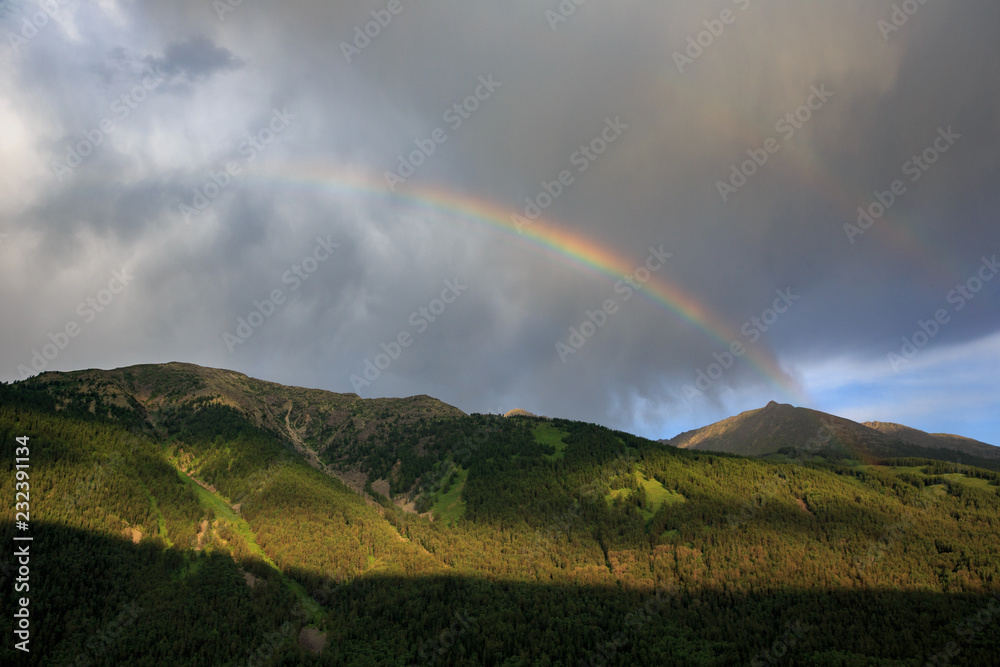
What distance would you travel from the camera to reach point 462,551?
111938 mm

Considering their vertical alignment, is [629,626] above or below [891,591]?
below

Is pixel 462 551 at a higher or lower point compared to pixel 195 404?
lower

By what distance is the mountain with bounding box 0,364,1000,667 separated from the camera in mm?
66062

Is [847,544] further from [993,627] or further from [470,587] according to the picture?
[470,587]

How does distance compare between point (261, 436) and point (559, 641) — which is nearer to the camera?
point (559, 641)

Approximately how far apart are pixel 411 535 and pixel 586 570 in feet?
152

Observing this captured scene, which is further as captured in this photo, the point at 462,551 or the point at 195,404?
the point at 195,404

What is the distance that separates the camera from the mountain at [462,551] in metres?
Answer: 66.1

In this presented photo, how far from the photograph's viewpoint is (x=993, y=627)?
239 ft

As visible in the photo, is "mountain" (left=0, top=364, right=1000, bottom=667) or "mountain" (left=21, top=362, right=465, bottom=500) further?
"mountain" (left=21, top=362, right=465, bottom=500)

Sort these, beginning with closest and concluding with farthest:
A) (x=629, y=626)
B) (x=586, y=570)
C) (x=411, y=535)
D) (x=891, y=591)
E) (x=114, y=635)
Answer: (x=114, y=635)
(x=629, y=626)
(x=891, y=591)
(x=586, y=570)
(x=411, y=535)

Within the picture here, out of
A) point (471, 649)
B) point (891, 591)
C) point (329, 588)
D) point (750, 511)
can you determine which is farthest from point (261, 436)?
point (891, 591)

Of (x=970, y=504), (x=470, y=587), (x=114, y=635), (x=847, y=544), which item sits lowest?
(x=114, y=635)

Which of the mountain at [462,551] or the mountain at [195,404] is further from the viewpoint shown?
the mountain at [195,404]
